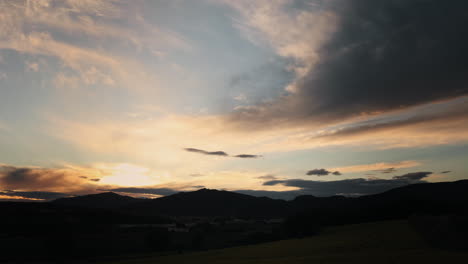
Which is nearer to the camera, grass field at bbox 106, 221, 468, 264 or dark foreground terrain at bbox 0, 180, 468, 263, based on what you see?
grass field at bbox 106, 221, 468, 264

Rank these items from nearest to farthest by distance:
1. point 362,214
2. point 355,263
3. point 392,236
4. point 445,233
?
point 355,263 < point 445,233 < point 392,236 < point 362,214

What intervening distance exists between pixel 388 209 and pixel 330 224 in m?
50.8

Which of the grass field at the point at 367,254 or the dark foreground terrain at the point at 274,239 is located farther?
the dark foreground terrain at the point at 274,239

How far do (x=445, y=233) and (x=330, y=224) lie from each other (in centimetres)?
11232

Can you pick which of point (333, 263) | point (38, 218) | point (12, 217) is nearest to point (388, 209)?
point (333, 263)

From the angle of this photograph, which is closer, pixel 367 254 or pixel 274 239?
pixel 367 254

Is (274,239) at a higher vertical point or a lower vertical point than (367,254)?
lower

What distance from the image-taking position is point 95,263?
97438 mm

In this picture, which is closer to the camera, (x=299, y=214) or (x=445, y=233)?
(x=445, y=233)

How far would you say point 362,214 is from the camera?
607 ft

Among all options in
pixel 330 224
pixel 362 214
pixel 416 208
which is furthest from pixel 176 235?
pixel 416 208

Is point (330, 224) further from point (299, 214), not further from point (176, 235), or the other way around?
point (176, 235)

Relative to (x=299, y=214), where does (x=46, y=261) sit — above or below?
below

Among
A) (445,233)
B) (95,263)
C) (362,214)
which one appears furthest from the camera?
(362,214)
